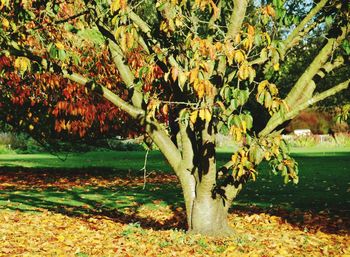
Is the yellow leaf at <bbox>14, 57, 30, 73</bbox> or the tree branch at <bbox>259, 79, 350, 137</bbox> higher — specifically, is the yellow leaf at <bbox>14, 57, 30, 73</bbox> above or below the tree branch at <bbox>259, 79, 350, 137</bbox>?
above

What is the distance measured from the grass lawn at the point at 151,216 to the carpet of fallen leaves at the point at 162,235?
16 mm

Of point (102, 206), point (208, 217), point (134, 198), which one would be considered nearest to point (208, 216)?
point (208, 217)

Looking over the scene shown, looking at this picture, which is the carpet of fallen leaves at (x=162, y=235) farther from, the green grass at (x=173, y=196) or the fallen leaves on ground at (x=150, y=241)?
the green grass at (x=173, y=196)

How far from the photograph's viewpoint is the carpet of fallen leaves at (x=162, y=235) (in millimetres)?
7242

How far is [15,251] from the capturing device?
23.7 ft

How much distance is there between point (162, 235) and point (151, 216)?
2836 millimetres

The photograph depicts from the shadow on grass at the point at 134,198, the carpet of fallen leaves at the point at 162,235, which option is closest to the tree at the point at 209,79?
the carpet of fallen leaves at the point at 162,235

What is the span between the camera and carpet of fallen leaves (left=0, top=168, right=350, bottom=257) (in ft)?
23.8

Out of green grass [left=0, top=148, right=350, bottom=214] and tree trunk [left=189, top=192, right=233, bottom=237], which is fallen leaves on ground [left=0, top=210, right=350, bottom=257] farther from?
green grass [left=0, top=148, right=350, bottom=214]

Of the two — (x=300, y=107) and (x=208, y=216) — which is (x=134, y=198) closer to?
(x=208, y=216)

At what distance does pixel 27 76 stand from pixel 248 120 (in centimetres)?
1099

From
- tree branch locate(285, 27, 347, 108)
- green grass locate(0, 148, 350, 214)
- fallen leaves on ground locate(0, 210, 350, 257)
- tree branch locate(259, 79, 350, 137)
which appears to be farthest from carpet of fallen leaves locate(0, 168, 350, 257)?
tree branch locate(285, 27, 347, 108)

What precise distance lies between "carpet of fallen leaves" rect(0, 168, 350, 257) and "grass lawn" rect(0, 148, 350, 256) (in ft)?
0.05

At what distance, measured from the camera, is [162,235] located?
27.6 ft
